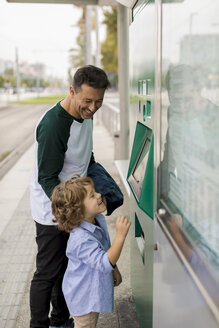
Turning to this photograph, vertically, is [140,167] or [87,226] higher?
[140,167]

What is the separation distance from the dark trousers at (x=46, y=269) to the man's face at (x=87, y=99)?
708 millimetres

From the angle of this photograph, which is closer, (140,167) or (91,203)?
(91,203)

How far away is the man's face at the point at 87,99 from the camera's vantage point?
216 centimetres

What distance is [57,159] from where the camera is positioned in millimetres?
2277

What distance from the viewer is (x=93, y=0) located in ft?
20.1

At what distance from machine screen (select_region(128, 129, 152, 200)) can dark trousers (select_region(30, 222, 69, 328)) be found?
1.66ft

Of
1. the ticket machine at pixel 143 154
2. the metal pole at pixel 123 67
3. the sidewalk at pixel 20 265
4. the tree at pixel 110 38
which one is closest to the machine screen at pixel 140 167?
the ticket machine at pixel 143 154

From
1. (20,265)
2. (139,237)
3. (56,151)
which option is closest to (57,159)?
(56,151)

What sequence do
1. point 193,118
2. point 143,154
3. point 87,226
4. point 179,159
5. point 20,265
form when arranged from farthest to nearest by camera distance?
point 20,265 → point 143,154 → point 87,226 → point 179,159 → point 193,118

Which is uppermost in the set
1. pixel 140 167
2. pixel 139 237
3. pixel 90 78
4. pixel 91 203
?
pixel 90 78

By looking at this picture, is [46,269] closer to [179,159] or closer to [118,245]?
[118,245]

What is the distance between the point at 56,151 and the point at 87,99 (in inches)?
12.3

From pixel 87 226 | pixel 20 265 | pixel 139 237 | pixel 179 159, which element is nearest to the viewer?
pixel 179 159

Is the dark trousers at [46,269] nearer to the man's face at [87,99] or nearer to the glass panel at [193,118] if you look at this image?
the man's face at [87,99]
